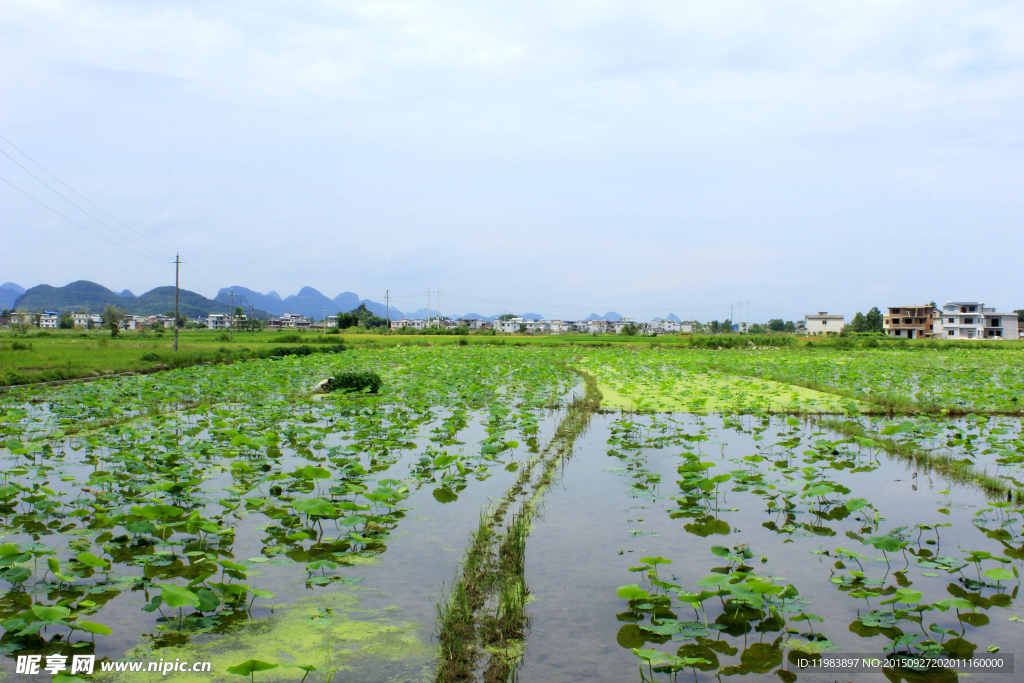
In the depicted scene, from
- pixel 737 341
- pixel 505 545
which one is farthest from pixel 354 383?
pixel 737 341

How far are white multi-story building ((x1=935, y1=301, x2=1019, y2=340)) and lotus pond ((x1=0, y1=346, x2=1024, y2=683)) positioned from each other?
6005 cm

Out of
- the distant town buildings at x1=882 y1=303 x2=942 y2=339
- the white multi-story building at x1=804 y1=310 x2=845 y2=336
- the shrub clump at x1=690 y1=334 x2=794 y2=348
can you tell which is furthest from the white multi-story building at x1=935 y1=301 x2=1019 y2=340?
the shrub clump at x1=690 y1=334 x2=794 y2=348

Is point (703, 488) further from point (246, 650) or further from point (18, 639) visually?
point (18, 639)

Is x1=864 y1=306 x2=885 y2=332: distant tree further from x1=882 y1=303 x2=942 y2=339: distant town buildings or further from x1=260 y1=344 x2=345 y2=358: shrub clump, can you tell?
x1=260 y1=344 x2=345 y2=358: shrub clump

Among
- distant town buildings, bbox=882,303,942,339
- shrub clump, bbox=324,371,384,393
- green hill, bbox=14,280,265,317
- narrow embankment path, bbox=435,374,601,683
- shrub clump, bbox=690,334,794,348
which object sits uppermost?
green hill, bbox=14,280,265,317

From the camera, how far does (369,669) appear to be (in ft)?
9.64

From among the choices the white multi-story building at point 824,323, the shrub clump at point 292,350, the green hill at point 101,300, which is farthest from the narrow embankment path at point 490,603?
the green hill at point 101,300

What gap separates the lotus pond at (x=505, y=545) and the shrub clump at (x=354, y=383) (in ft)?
11.6

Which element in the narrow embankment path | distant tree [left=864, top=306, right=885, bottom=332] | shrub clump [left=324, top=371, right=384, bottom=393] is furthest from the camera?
distant tree [left=864, top=306, right=885, bottom=332]

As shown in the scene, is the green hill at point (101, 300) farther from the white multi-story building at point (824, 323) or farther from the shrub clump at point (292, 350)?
the white multi-story building at point (824, 323)

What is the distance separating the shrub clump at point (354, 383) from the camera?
13.2m

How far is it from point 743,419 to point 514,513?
6.38m

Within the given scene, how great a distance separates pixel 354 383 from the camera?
13.3 meters

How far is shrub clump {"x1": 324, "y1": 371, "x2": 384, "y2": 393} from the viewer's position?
13.2 metres
